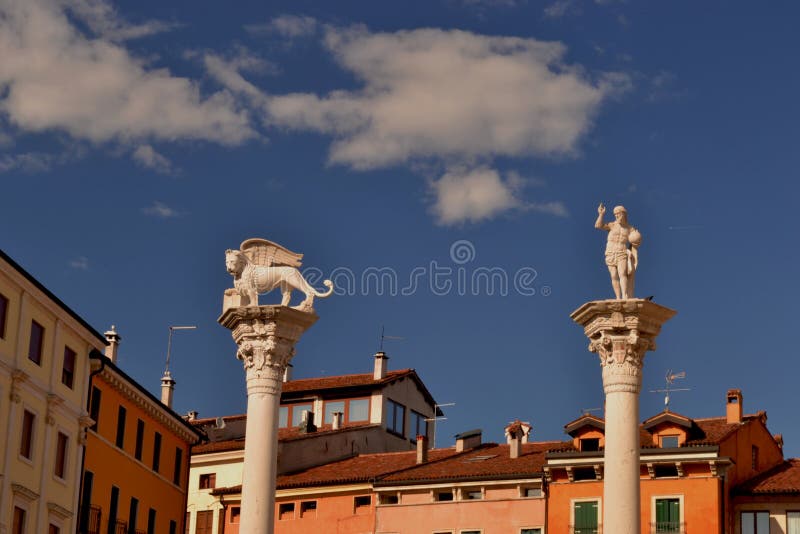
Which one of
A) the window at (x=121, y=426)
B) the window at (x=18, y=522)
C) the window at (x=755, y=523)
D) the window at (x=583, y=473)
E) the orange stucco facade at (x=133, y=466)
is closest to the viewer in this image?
the window at (x=18, y=522)

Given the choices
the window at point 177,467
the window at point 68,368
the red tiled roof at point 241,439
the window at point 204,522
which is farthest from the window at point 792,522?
the window at point 68,368

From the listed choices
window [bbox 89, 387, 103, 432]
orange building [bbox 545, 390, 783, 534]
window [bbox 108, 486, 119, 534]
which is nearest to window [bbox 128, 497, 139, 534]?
window [bbox 108, 486, 119, 534]

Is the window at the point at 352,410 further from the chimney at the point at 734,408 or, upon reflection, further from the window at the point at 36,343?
the window at the point at 36,343

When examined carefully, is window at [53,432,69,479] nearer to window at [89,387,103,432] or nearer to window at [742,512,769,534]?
window at [89,387,103,432]

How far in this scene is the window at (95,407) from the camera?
6906cm

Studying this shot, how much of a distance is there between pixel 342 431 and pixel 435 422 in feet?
30.0

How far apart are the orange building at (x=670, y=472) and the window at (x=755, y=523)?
2.23ft

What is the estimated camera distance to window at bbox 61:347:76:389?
66.1m

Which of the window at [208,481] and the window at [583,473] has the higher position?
the window at [208,481]

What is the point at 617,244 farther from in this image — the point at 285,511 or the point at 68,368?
the point at 285,511

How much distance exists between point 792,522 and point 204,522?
1090 inches

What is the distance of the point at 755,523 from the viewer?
77188 mm

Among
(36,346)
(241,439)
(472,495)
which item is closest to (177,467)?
(241,439)

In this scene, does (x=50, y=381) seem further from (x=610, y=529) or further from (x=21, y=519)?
(x=610, y=529)
